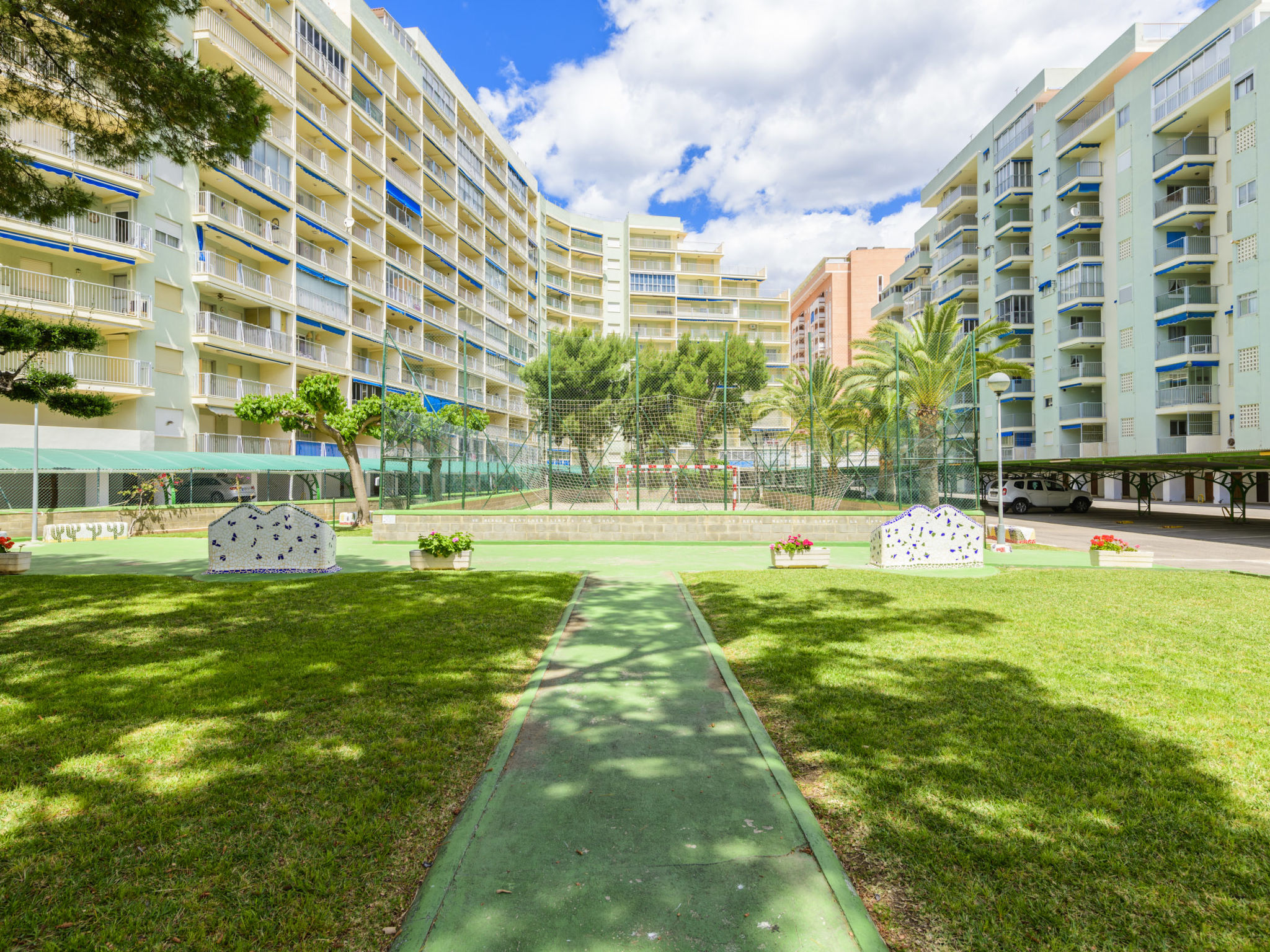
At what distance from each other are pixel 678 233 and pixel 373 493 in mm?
50788

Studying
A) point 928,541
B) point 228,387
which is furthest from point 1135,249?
point 228,387

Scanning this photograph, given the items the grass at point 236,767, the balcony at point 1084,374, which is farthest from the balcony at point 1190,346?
the grass at point 236,767

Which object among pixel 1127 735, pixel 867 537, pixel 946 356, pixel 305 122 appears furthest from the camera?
pixel 305 122

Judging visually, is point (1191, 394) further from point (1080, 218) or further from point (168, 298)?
point (168, 298)

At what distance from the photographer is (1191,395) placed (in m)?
34.5

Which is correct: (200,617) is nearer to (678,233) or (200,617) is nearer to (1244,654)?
(1244,654)

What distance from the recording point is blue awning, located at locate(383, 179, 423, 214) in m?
38.1

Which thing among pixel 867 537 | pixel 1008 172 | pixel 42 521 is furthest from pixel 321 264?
pixel 1008 172

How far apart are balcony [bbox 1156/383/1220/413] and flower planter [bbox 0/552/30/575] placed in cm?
4477

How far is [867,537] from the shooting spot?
51.9 feet

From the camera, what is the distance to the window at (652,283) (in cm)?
7000

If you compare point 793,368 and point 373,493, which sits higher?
point 793,368

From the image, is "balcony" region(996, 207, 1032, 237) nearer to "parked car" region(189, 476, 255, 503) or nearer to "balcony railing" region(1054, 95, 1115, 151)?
"balcony railing" region(1054, 95, 1115, 151)

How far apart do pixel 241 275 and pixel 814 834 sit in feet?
104
